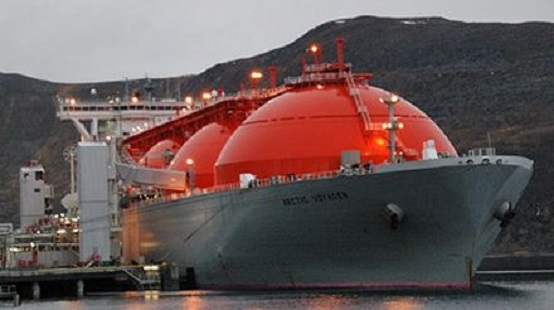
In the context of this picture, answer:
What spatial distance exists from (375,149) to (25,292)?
73.1ft

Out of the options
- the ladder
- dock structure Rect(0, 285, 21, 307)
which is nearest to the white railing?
the ladder

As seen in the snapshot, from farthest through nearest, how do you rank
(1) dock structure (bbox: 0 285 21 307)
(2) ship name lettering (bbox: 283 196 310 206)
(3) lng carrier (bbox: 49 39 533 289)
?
(1) dock structure (bbox: 0 285 21 307)
(2) ship name lettering (bbox: 283 196 310 206)
(3) lng carrier (bbox: 49 39 533 289)

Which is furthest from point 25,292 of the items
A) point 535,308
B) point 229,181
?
point 535,308

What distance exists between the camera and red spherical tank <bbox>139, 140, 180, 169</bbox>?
8812cm

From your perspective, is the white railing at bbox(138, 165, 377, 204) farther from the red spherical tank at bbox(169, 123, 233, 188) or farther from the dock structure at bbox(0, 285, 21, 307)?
the dock structure at bbox(0, 285, 21, 307)

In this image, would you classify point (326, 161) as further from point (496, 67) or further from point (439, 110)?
point (496, 67)

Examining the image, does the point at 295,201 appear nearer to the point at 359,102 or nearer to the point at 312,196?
the point at 312,196

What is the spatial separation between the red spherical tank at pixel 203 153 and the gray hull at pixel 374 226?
443 inches

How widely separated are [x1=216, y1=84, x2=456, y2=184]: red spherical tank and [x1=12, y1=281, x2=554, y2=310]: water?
6.00 m

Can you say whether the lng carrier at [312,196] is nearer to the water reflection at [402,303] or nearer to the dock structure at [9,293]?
the water reflection at [402,303]

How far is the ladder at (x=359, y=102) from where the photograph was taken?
66312mm

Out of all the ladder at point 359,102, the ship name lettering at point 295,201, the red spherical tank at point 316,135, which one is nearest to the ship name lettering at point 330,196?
the ship name lettering at point 295,201

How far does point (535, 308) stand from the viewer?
56.1m

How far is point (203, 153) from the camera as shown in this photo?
263 feet
